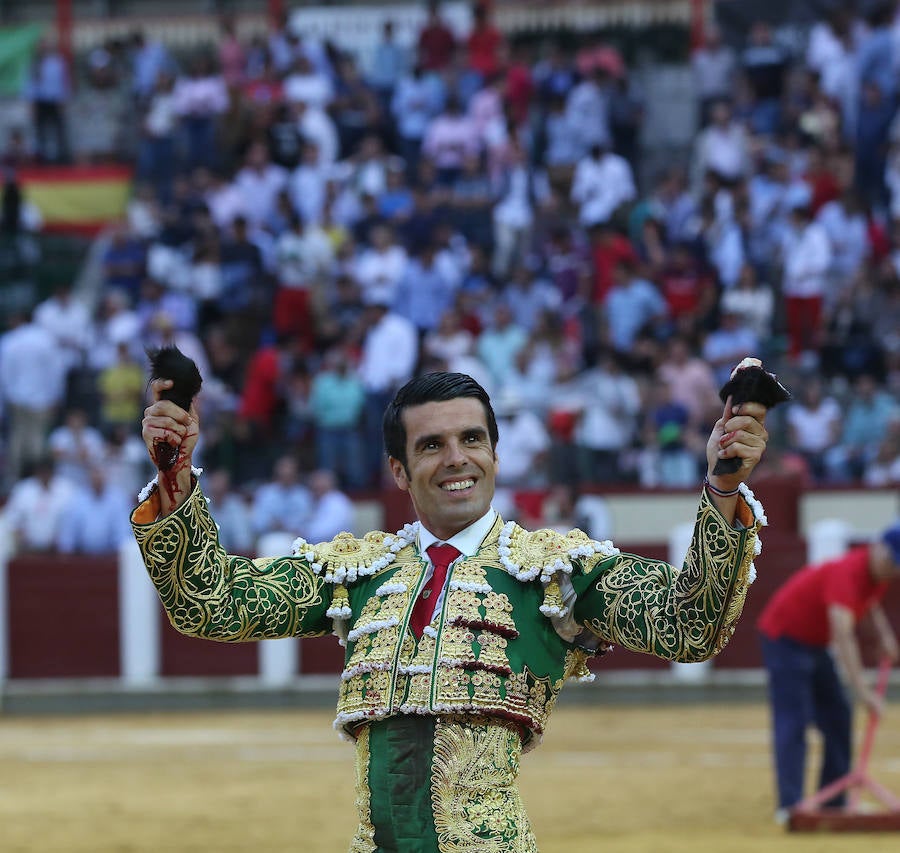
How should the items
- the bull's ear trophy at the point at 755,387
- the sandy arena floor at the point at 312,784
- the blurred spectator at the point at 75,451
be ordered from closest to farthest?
the bull's ear trophy at the point at 755,387 < the sandy arena floor at the point at 312,784 < the blurred spectator at the point at 75,451

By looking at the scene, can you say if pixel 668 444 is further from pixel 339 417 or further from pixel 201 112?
pixel 201 112

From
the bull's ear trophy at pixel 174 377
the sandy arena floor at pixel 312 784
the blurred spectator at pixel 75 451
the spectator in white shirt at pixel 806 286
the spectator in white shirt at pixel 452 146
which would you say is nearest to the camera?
the bull's ear trophy at pixel 174 377

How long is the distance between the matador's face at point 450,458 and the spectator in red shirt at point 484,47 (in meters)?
13.3

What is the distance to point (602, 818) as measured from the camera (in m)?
8.12

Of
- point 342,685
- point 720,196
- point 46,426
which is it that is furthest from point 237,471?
point 342,685

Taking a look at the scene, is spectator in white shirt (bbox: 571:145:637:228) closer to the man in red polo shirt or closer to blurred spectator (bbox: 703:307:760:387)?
blurred spectator (bbox: 703:307:760:387)

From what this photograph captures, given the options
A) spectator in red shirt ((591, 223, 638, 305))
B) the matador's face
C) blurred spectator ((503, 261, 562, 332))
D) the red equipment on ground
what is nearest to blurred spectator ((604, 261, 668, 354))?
spectator in red shirt ((591, 223, 638, 305))

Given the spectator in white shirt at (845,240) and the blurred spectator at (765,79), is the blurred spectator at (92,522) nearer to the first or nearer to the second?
the spectator in white shirt at (845,240)

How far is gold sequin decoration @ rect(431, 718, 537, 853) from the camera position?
3.14 m

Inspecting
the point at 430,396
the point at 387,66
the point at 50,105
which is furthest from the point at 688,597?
the point at 50,105

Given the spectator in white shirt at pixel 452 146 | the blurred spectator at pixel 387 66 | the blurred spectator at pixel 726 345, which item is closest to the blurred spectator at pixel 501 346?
the blurred spectator at pixel 726 345

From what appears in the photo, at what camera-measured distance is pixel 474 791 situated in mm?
3160

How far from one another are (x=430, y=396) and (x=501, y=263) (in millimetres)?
11743

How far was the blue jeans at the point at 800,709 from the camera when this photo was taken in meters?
7.74
